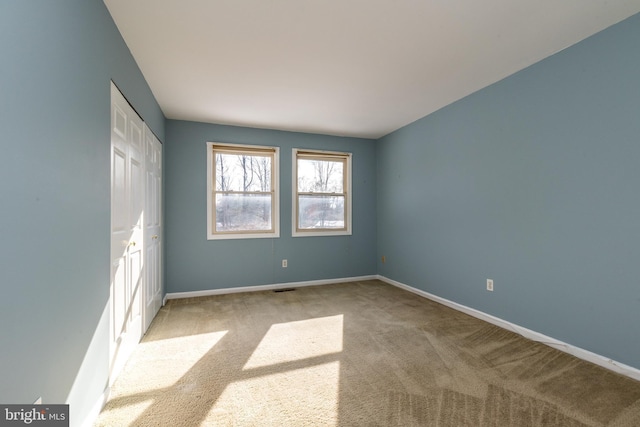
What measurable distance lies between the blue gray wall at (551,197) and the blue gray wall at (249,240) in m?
1.44

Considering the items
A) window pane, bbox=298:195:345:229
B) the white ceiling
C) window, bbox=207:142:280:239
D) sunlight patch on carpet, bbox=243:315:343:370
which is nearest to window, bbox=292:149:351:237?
window pane, bbox=298:195:345:229

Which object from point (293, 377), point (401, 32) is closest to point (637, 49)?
point (401, 32)

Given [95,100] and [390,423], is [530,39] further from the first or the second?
[95,100]

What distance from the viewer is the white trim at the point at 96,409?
→ 161 cm

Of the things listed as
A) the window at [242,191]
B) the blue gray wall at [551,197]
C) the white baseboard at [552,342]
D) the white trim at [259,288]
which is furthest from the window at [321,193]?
the white baseboard at [552,342]

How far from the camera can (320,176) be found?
5.10m

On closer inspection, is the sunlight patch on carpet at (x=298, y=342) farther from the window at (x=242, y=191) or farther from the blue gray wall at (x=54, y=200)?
the window at (x=242, y=191)

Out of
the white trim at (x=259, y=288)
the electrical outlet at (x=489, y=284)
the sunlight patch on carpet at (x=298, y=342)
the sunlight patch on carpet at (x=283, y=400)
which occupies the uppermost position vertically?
the electrical outlet at (x=489, y=284)

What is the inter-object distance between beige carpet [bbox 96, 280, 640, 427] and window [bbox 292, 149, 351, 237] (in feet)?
6.32

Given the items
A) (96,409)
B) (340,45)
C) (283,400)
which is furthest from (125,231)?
(340,45)

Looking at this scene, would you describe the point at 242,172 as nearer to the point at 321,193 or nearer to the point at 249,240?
the point at 249,240

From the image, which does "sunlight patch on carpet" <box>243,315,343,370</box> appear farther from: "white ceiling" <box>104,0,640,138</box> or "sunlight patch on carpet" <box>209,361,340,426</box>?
"white ceiling" <box>104,0,640,138</box>

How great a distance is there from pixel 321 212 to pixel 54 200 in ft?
13.1

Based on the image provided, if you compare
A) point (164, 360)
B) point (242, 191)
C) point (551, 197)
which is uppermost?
point (242, 191)
